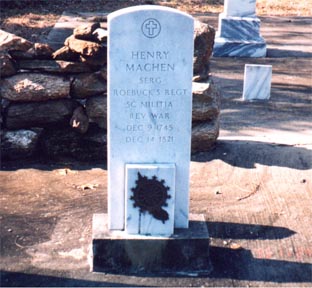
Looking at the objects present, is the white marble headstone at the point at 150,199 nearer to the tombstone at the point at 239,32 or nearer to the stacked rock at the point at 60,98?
the stacked rock at the point at 60,98

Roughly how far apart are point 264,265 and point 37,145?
298 cm

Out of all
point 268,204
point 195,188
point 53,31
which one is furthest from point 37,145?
point 53,31

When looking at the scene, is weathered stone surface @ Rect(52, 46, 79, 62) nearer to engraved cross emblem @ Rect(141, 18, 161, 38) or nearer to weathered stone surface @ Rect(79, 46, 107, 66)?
weathered stone surface @ Rect(79, 46, 107, 66)

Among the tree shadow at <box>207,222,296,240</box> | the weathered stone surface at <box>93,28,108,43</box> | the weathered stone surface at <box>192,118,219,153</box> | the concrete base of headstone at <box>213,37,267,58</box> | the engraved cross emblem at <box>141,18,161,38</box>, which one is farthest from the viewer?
the concrete base of headstone at <box>213,37,267,58</box>

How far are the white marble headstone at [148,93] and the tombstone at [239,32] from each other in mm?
8426

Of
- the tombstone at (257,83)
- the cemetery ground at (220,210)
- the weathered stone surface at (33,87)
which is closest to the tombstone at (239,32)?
the tombstone at (257,83)

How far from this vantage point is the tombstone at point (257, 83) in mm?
9539

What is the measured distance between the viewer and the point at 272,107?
30.8 ft

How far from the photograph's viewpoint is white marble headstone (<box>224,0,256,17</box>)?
13.0 metres

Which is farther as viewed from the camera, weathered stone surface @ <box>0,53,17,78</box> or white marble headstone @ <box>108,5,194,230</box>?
weathered stone surface @ <box>0,53,17,78</box>

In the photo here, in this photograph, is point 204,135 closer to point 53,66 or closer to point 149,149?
point 53,66

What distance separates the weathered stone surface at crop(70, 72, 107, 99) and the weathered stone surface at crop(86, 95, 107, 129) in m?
0.06

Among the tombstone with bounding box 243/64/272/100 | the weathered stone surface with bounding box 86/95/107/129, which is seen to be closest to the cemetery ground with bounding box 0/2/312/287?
the weathered stone surface with bounding box 86/95/107/129

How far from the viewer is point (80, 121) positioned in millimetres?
6762
